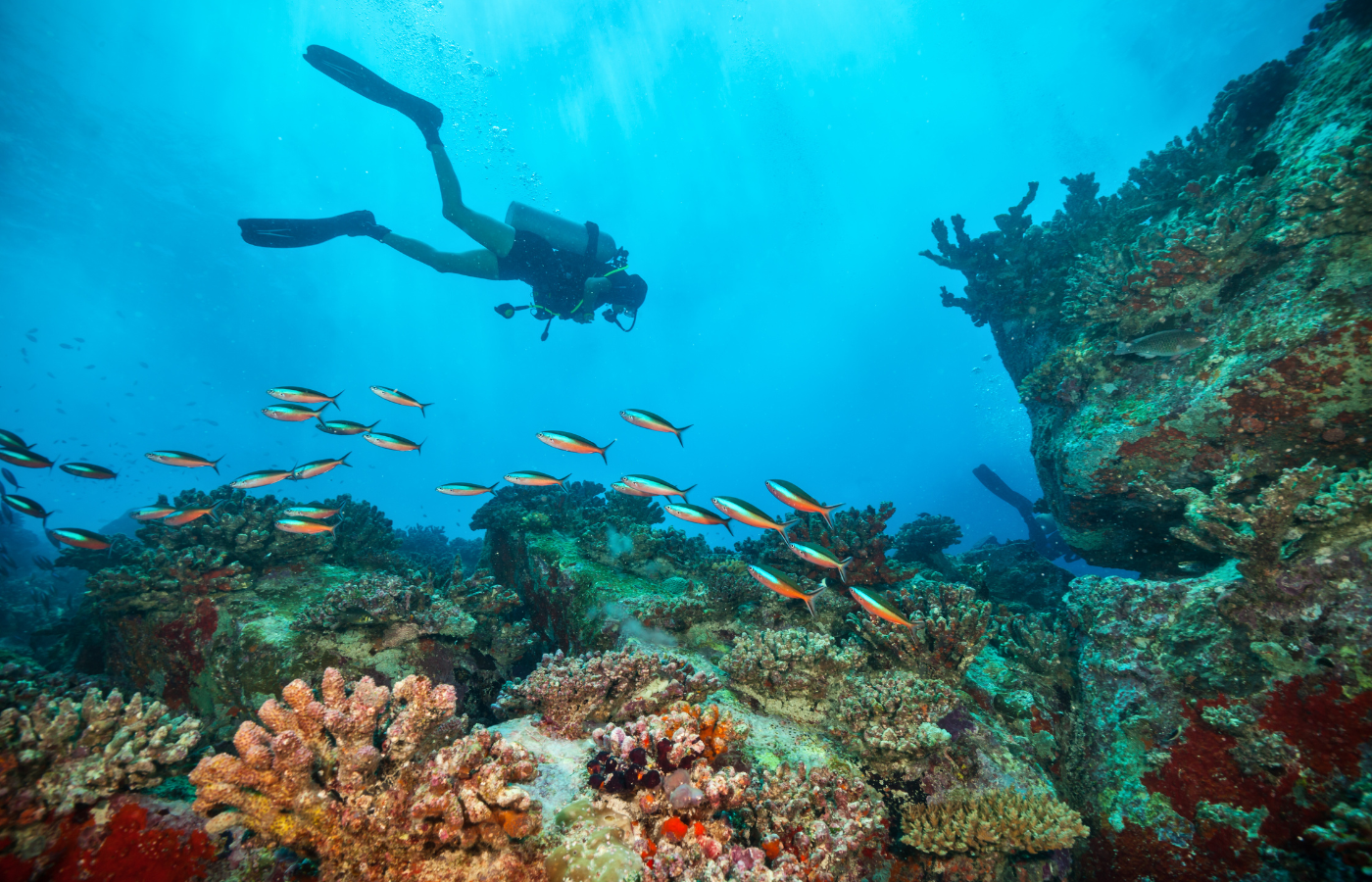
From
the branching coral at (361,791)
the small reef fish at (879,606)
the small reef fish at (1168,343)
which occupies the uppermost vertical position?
the small reef fish at (1168,343)

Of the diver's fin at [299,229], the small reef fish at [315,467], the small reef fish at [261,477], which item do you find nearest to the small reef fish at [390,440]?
the small reef fish at [315,467]

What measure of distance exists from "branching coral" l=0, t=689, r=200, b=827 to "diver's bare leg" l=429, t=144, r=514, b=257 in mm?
10732

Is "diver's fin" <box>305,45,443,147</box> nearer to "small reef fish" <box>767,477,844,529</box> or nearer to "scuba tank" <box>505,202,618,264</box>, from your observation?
"scuba tank" <box>505,202,618,264</box>

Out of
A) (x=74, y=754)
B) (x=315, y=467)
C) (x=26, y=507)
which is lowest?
(x=74, y=754)

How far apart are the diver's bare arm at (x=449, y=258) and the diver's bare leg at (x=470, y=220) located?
38 centimetres

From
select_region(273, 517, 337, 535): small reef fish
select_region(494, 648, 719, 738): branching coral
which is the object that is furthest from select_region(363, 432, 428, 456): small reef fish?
select_region(494, 648, 719, 738): branching coral

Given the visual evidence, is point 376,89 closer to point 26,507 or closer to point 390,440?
point 390,440

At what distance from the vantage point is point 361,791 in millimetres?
2061

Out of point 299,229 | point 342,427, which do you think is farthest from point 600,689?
point 299,229

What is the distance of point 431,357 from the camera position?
66000 millimetres

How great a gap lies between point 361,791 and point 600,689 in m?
1.59

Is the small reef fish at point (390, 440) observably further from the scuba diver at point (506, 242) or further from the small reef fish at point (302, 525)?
the scuba diver at point (506, 242)

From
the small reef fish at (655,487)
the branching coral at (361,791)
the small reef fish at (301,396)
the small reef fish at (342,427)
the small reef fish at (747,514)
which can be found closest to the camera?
the branching coral at (361,791)

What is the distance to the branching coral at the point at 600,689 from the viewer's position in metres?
3.25
